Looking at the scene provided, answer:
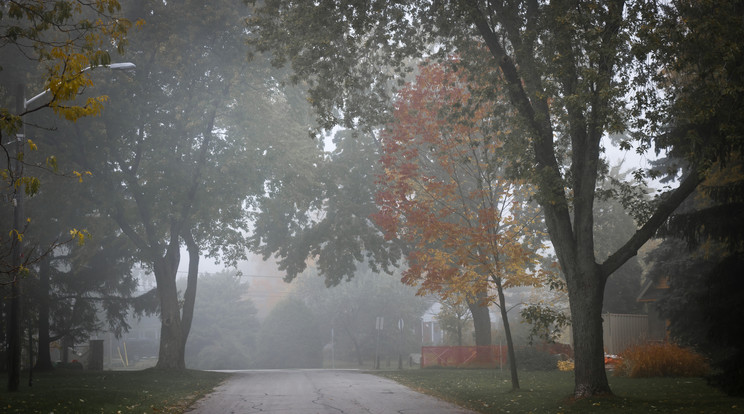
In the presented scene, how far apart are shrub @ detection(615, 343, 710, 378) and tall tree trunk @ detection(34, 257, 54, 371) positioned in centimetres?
2401

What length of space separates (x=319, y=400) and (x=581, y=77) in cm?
1008

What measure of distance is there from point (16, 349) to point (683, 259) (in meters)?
22.3

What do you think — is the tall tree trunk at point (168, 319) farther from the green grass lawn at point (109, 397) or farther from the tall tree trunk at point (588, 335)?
the tall tree trunk at point (588, 335)

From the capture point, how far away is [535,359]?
27.7 m

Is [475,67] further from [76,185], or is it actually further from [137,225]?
[137,225]

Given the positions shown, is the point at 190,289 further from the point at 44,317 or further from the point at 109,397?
the point at 109,397

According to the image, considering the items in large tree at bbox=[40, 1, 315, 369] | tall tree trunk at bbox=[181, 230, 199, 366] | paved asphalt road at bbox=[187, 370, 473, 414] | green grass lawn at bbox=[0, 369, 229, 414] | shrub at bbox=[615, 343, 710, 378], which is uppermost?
large tree at bbox=[40, 1, 315, 369]

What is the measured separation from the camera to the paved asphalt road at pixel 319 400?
45.0 ft

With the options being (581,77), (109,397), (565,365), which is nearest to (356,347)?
(565,365)

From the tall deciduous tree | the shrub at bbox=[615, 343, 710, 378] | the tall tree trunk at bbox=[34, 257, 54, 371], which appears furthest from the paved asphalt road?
the tall tree trunk at bbox=[34, 257, 54, 371]

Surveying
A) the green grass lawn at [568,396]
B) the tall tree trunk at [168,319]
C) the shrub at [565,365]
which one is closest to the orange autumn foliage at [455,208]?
the green grass lawn at [568,396]

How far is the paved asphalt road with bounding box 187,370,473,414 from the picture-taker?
45.0ft

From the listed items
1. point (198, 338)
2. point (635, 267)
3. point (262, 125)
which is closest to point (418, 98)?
point (262, 125)

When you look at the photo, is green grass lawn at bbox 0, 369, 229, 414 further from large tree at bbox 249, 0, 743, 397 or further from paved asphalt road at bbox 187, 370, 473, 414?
large tree at bbox 249, 0, 743, 397
